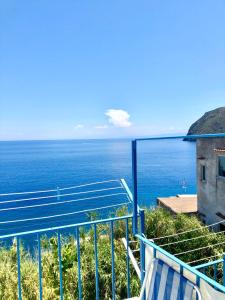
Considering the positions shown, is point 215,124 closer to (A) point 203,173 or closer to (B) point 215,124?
(B) point 215,124

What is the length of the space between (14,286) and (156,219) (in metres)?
5.98

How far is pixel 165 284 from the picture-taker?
179 centimetres

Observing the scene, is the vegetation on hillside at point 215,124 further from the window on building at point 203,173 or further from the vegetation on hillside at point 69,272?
the vegetation on hillside at point 69,272

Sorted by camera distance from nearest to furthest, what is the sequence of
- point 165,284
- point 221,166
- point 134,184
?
point 165,284 → point 134,184 → point 221,166

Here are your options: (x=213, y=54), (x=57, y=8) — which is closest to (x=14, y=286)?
(x=57, y=8)

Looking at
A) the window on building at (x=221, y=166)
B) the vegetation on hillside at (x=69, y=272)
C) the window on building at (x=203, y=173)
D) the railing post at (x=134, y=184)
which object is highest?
the railing post at (x=134, y=184)

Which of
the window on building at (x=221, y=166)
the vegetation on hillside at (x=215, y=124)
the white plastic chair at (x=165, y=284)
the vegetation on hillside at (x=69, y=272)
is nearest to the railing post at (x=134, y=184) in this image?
the white plastic chair at (x=165, y=284)

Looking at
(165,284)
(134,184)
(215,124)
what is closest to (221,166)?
(134,184)

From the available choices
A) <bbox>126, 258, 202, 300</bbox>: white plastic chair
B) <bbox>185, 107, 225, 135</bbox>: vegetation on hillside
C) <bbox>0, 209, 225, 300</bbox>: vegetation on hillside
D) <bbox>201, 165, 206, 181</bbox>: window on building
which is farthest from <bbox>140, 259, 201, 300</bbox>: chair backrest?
<bbox>185, 107, 225, 135</bbox>: vegetation on hillside

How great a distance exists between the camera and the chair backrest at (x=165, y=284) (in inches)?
62.9

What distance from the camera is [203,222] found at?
518 inches

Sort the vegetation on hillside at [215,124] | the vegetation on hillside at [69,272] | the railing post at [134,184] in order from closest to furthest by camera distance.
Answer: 1. the railing post at [134,184]
2. the vegetation on hillside at [69,272]
3. the vegetation on hillside at [215,124]

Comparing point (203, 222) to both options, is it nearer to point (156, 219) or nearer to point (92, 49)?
point (156, 219)

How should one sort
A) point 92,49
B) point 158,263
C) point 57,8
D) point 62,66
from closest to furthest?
1. point 158,263
2. point 57,8
3. point 92,49
4. point 62,66
